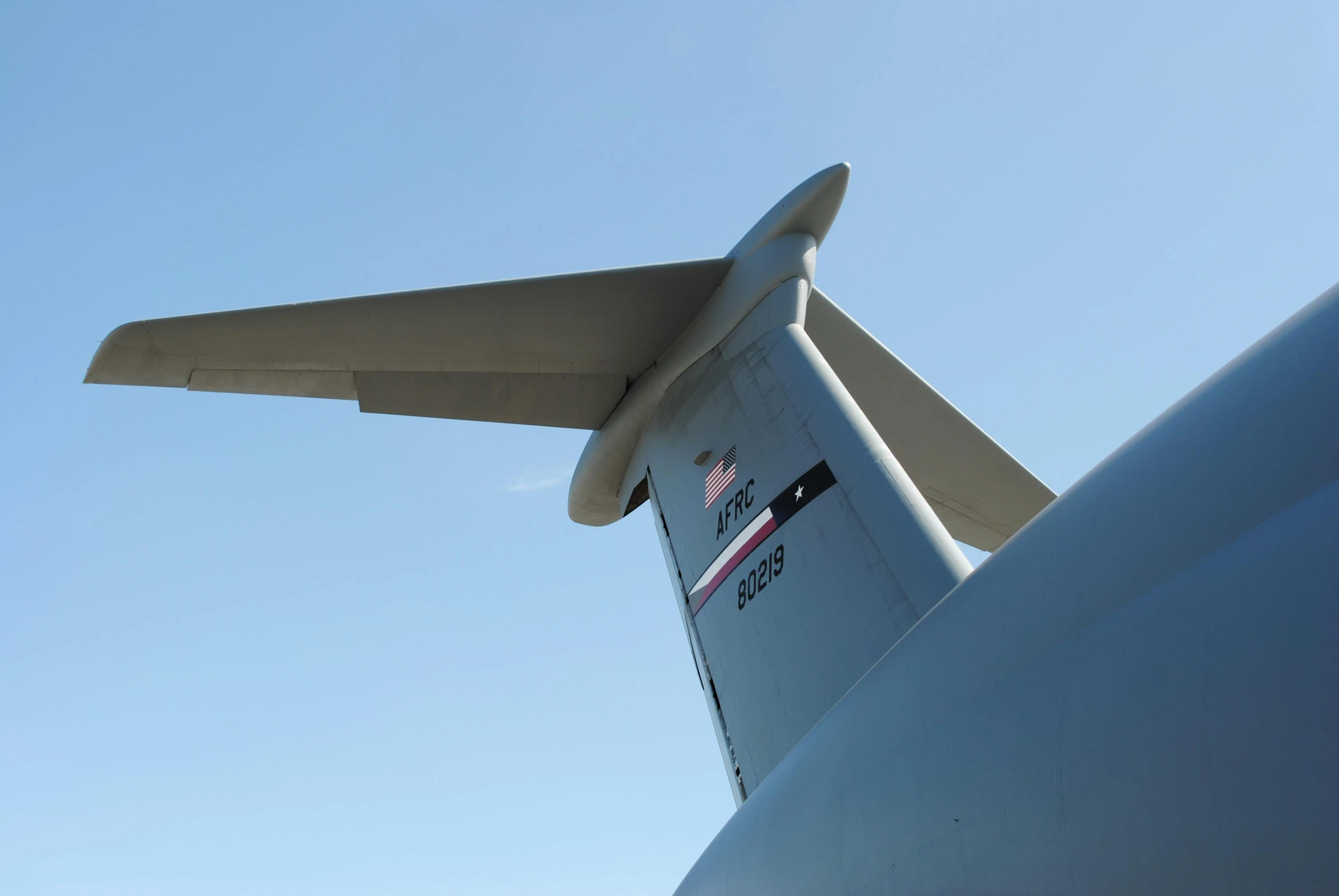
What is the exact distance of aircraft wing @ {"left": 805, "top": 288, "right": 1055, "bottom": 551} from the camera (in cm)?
684

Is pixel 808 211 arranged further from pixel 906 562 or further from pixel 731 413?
pixel 906 562

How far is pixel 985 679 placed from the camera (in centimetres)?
305

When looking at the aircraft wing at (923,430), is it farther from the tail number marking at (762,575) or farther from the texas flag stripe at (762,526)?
the tail number marking at (762,575)

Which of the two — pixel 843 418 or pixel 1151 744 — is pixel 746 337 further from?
pixel 1151 744

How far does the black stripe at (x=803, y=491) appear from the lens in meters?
4.95

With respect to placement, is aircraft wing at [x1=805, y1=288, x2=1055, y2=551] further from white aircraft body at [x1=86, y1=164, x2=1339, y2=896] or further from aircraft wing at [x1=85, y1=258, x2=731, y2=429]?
aircraft wing at [x1=85, y1=258, x2=731, y2=429]

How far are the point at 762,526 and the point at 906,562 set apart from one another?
93 centimetres

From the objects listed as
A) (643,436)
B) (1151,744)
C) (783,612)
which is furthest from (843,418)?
(1151,744)

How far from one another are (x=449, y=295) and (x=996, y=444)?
3.68m

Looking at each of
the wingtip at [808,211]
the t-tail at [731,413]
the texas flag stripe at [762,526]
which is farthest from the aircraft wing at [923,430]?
the texas flag stripe at [762,526]

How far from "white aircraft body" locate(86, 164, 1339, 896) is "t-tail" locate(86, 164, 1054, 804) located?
0.06 feet

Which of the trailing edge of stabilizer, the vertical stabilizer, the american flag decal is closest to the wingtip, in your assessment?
the trailing edge of stabilizer

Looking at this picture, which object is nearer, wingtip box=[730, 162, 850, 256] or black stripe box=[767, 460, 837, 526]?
black stripe box=[767, 460, 837, 526]

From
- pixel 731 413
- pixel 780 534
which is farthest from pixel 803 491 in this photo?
pixel 731 413
